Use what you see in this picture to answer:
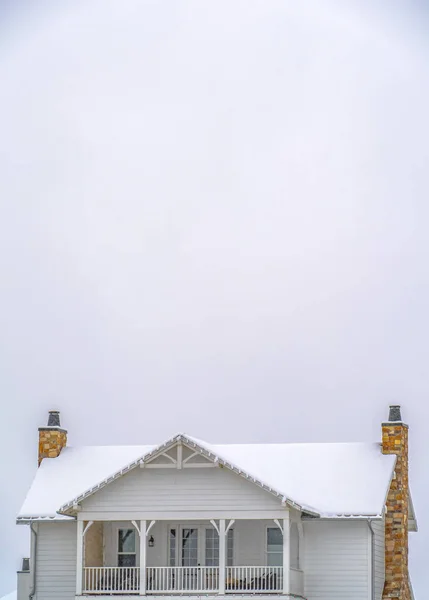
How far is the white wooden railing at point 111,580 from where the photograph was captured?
4828 cm

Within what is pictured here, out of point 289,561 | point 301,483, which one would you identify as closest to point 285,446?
point 301,483

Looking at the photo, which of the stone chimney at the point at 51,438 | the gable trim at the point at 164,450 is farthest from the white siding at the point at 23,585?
the stone chimney at the point at 51,438

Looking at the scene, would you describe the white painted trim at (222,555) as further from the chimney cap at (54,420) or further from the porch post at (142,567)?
the chimney cap at (54,420)

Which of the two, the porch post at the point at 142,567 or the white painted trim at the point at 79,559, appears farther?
the white painted trim at the point at 79,559

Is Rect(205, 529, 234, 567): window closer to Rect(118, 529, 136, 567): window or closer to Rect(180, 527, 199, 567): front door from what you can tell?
Rect(180, 527, 199, 567): front door

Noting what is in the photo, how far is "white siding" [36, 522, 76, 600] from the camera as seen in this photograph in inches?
1977

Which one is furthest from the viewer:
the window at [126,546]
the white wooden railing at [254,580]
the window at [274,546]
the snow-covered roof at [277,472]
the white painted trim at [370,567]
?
the window at [126,546]

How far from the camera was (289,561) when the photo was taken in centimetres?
4678

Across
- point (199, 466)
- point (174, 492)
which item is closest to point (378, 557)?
point (199, 466)

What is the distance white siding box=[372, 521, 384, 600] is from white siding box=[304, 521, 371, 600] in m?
0.86

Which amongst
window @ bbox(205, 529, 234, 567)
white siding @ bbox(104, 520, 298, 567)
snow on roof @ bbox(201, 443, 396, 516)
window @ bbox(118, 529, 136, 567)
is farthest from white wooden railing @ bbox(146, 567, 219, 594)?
snow on roof @ bbox(201, 443, 396, 516)

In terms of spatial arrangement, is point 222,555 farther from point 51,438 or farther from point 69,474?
point 51,438

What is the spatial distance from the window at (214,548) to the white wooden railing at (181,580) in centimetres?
73

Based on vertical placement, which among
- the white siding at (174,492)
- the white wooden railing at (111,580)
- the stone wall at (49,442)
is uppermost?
the stone wall at (49,442)
